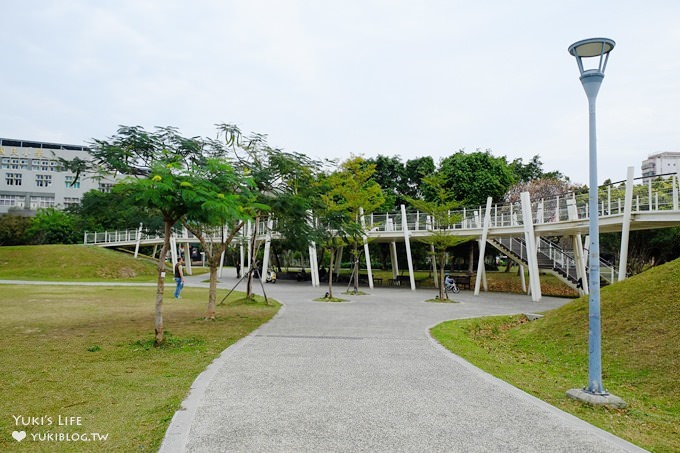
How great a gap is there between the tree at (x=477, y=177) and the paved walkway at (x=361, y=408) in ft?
88.8

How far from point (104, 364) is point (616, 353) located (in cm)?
855

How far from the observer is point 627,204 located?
636 inches

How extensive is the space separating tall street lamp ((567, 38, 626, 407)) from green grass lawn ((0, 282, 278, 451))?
506 cm

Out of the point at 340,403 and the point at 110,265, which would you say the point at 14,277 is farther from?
the point at 340,403

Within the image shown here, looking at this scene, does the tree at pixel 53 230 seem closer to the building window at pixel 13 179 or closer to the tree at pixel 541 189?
the building window at pixel 13 179

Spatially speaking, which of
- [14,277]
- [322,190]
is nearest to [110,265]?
[14,277]

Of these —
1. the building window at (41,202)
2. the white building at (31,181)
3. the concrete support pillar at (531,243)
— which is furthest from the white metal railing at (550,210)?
the building window at (41,202)

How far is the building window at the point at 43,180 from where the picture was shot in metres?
72.7

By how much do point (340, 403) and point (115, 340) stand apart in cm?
616

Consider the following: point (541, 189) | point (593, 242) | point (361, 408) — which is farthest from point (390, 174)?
point (361, 408)

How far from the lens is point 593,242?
6062mm

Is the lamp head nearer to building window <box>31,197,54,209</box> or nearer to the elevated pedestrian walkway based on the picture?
the elevated pedestrian walkway

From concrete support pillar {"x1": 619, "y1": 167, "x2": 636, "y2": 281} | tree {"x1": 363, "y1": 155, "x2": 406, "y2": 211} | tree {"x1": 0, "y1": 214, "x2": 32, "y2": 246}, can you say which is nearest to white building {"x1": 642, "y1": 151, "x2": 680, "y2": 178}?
tree {"x1": 363, "y1": 155, "x2": 406, "y2": 211}

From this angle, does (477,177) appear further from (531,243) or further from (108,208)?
(108,208)
